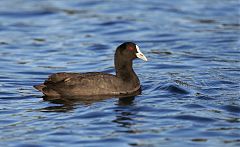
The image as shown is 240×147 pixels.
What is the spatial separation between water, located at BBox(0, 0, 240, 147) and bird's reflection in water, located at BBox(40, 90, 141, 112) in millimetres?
38

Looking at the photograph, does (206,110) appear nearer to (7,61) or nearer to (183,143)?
(183,143)

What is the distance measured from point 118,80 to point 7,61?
5596 millimetres

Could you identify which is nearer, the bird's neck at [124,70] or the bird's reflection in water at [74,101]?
the bird's reflection in water at [74,101]

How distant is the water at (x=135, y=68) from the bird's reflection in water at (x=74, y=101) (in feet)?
0.13

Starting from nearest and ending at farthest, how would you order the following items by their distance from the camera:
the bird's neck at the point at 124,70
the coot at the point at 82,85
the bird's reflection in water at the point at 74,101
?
the bird's reflection in water at the point at 74,101, the coot at the point at 82,85, the bird's neck at the point at 124,70

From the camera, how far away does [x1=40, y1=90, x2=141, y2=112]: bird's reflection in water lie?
14.4 m

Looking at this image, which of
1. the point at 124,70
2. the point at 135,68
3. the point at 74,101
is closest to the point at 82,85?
the point at 74,101

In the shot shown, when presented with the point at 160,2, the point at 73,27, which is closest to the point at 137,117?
the point at 73,27

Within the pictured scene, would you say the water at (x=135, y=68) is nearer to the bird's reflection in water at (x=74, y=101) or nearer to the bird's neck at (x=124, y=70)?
the bird's reflection in water at (x=74, y=101)

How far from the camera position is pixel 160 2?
29.0m

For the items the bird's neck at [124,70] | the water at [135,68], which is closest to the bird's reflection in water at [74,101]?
the water at [135,68]

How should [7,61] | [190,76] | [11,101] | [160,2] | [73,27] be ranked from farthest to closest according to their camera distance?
[160,2], [73,27], [7,61], [190,76], [11,101]

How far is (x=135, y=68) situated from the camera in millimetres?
19016

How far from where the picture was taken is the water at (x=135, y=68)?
12.5m
